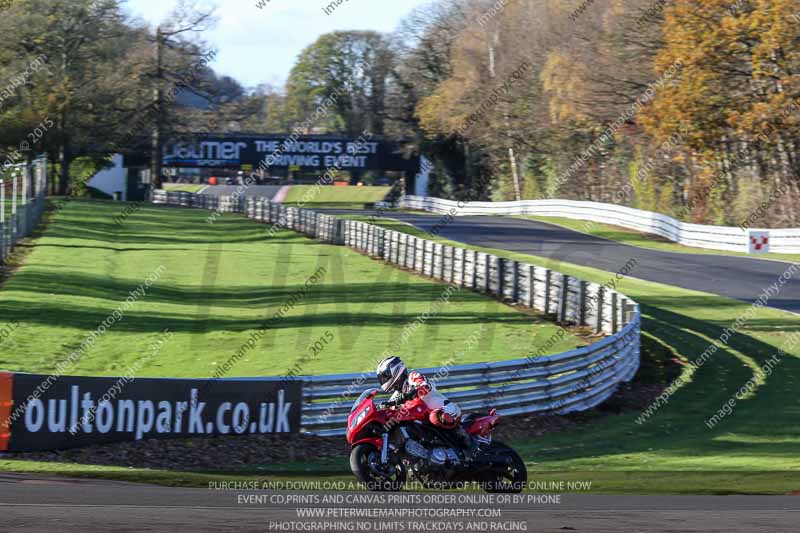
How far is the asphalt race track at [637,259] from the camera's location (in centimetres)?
3052

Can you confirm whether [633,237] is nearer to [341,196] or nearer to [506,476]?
[506,476]

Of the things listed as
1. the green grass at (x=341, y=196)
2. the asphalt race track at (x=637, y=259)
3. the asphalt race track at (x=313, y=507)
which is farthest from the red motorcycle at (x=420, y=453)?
the green grass at (x=341, y=196)

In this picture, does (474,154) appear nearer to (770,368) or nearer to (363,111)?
(363,111)

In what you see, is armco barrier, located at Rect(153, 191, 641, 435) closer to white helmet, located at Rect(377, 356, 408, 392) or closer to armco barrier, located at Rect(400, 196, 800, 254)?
white helmet, located at Rect(377, 356, 408, 392)

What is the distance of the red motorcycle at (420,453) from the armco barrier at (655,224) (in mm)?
29564

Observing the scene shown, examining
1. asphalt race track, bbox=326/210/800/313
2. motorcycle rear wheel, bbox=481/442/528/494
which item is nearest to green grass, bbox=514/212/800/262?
asphalt race track, bbox=326/210/800/313

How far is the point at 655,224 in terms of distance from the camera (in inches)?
1841

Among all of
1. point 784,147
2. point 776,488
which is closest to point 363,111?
point 784,147

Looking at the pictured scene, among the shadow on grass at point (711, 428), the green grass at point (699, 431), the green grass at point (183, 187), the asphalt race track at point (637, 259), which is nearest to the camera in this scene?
the green grass at point (699, 431)

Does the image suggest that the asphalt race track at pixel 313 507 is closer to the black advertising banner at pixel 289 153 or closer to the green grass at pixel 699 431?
the green grass at pixel 699 431

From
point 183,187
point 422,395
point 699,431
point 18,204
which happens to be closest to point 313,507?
point 422,395

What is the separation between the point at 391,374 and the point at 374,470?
0.99m

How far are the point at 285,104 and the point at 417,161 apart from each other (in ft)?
114

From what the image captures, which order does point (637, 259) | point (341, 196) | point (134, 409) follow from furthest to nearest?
point (341, 196) → point (637, 259) → point (134, 409)
